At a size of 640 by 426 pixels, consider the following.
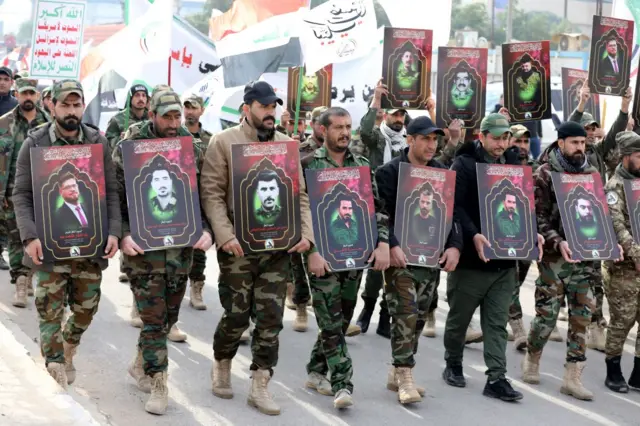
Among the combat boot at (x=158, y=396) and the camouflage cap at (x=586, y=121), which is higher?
the camouflage cap at (x=586, y=121)

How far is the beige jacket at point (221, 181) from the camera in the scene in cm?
670

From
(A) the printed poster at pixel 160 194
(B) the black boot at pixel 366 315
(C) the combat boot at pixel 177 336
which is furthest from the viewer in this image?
(B) the black boot at pixel 366 315

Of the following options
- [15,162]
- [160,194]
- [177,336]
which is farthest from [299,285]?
[160,194]

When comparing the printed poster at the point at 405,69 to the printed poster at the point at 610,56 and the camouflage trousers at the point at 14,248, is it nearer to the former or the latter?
the printed poster at the point at 610,56

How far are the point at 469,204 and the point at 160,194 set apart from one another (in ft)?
8.08

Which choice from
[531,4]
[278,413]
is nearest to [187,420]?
[278,413]

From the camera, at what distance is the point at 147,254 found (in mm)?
6566

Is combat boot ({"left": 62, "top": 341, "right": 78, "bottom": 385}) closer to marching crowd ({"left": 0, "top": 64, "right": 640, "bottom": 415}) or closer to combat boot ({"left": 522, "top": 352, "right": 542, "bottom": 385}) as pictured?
marching crowd ({"left": 0, "top": 64, "right": 640, "bottom": 415})

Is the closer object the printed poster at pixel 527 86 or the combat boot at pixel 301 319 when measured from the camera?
the combat boot at pixel 301 319

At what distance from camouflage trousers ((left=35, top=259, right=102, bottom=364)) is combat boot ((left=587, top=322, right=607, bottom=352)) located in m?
4.75

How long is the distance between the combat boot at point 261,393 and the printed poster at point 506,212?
1.90 m

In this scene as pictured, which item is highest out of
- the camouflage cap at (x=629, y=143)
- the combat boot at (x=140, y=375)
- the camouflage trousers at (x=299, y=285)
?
the camouflage cap at (x=629, y=143)

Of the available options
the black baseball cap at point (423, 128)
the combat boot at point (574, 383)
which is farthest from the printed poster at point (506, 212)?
the combat boot at point (574, 383)

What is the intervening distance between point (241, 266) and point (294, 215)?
0.49m
